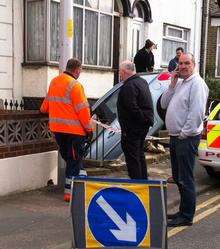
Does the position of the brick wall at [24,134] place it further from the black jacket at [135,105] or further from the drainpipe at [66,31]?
the black jacket at [135,105]

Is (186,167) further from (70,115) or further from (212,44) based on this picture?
(212,44)

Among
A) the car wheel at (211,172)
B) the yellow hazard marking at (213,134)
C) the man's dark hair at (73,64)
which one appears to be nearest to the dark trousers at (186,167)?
the man's dark hair at (73,64)

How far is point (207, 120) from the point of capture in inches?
353

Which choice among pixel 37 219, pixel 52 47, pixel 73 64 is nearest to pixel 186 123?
pixel 73 64

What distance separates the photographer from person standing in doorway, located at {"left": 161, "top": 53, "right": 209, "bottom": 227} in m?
6.15

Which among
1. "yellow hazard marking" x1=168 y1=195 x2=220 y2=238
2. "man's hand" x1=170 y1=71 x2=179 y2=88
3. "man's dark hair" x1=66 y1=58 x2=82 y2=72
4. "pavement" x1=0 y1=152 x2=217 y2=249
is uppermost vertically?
"man's dark hair" x1=66 y1=58 x2=82 y2=72

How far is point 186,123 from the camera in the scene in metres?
6.16

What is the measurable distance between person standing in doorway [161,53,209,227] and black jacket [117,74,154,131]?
2.09ft

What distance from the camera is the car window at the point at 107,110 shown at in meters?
9.95

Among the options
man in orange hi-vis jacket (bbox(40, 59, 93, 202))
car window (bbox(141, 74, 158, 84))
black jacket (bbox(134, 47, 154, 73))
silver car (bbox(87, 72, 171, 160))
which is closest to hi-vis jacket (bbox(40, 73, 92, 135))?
man in orange hi-vis jacket (bbox(40, 59, 93, 202))

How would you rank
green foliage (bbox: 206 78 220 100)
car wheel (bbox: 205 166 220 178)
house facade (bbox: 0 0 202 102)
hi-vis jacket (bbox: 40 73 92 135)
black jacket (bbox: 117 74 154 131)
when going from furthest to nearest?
green foliage (bbox: 206 78 220 100), house facade (bbox: 0 0 202 102), car wheel (bbox: 205 166 220 178), hi-vis jacket (bbox: 40 73 92 135), black jacket (bbox: 117 74 154 131)

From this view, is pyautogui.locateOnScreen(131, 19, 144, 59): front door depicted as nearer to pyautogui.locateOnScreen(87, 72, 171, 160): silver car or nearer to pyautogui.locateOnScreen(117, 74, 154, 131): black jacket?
pyautogui.locateOnScreen(87, 72, 171, 160): silver car

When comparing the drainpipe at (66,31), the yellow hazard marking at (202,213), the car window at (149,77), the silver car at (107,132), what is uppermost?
the drainpipe at (66,31)

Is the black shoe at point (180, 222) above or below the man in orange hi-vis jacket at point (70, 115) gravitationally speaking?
below
